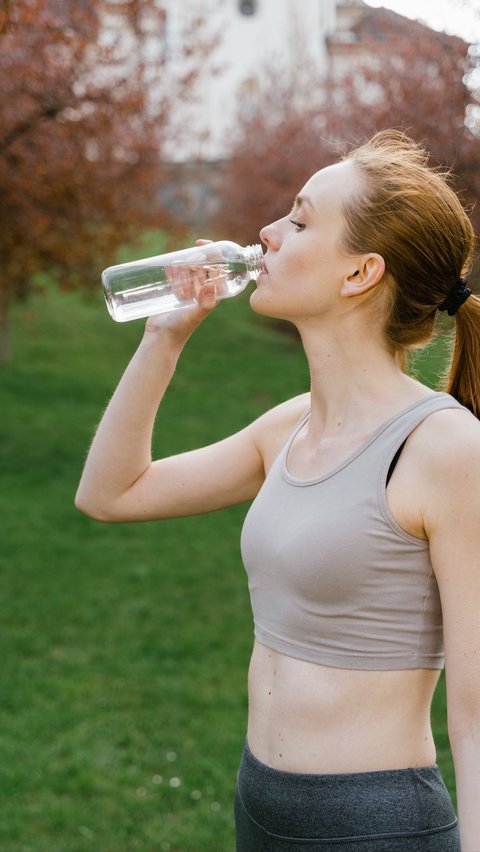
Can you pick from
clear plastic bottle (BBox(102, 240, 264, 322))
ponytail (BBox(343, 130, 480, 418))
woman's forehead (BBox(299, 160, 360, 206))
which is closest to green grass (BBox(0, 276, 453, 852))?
clear plastic bottle (BBox(102, 240, 264, 322))

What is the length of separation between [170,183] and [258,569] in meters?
11.2

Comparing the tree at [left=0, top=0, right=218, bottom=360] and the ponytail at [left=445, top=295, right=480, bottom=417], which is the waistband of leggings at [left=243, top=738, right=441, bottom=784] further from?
the tree at [left=0, top=0, right=218, bottom=360]

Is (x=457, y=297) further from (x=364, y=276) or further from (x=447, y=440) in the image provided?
(x=447, y=440)

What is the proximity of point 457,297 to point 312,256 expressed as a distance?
0.31m

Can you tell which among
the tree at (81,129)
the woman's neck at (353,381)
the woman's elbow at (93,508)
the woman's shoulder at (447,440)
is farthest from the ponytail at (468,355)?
the tree at (81,129)

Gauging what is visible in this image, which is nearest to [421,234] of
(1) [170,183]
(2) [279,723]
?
(2) [279,723]

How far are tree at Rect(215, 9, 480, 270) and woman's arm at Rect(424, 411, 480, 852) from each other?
1004 millimetres

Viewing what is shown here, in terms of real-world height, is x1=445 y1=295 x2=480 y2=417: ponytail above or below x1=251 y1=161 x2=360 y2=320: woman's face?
below

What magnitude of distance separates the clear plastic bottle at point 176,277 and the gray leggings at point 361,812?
3.54 feet

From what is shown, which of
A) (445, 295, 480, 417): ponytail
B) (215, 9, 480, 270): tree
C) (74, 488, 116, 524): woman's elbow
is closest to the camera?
(445, 295, 480, 417): ponytail

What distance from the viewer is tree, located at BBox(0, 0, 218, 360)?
297 inches

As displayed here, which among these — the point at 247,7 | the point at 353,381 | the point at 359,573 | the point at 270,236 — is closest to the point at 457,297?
the point at 353,381

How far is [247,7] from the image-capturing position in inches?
1521

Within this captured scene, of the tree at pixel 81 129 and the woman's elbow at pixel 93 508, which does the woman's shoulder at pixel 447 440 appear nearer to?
the woman's elbow at pixel 93 508
